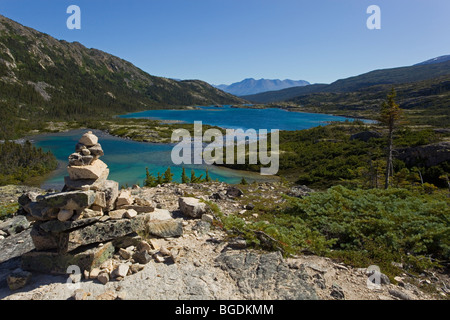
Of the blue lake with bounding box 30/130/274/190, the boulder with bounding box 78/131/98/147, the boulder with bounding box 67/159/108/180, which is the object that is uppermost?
the boulder with bounding box 78/131/98/147

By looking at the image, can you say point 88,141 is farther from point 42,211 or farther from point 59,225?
point 59,225

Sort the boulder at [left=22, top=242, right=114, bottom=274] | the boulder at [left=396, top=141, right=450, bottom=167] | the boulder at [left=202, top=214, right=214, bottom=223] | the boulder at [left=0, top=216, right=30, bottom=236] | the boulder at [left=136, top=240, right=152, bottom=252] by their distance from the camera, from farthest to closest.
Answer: the boulder at [left=396, top=141, right=450, bottom=167] < the boulder at [left=0, top=216, right=30, bottom=236] < the boulder at [left=202, top=214, right=214, bottom=223] < the boulder at [left=136, top=240, right=152, bottom=252] < the boulder at [left=22, top=242, right=114, bottom=274]

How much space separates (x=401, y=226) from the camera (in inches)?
351

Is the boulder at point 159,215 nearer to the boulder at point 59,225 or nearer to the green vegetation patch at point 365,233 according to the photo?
the green vegetation patch at point 365,233

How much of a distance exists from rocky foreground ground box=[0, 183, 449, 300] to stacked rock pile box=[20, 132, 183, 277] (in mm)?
344

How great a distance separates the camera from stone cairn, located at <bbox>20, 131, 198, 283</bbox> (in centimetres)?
665

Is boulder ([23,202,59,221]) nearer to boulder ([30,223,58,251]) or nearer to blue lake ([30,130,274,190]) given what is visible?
boulder ([30,223,58,251])

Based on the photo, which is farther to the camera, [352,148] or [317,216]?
[352,148]

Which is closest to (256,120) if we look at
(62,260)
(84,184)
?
(84,184)

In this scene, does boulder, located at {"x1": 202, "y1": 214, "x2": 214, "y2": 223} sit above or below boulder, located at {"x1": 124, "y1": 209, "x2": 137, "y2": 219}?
below

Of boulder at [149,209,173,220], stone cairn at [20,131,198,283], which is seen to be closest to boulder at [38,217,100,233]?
stone cairn at [20,131,198,283]
